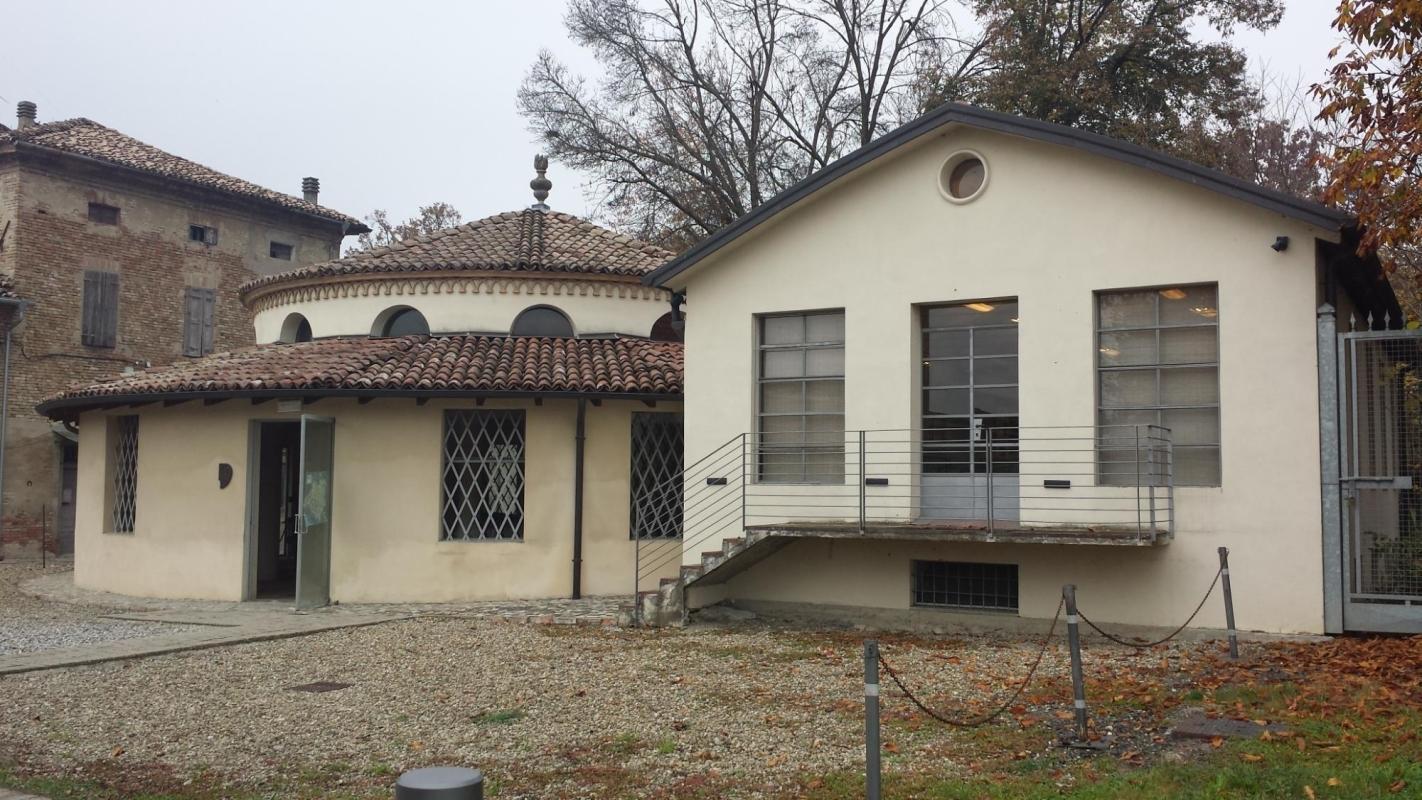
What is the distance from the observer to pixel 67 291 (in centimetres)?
2688

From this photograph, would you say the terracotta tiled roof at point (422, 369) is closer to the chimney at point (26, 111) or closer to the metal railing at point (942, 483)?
the metal railing at point (942, 483)

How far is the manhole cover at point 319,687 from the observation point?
9.87 meters

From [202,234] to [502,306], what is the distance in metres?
15.5

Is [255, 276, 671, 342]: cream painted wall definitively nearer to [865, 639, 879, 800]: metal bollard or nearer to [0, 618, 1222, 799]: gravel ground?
[0, 618, 1222, 799]: gravel ground

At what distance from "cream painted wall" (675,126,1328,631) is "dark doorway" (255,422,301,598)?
7.87 metres

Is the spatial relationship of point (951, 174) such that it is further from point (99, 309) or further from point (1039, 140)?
point (99, 309)

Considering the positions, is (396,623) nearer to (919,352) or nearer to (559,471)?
(559,471)

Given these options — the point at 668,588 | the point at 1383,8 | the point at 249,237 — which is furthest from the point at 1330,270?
the point at 249,237

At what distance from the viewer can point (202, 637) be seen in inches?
492

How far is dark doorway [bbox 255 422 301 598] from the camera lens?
60.7ft

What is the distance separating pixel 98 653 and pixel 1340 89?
41.0ft

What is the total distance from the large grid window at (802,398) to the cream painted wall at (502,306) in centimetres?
439

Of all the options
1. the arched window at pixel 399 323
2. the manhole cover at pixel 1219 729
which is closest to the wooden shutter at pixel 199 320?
the arched window at pixel 399 323

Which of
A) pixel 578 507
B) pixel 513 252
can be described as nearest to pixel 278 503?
pixel 513 252
